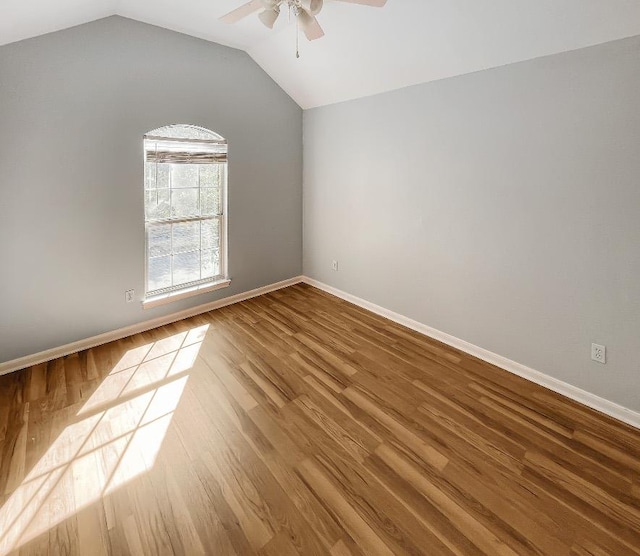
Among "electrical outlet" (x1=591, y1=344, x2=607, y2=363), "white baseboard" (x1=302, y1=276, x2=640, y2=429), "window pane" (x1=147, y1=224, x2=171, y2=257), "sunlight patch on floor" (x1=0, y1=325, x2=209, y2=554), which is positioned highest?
"window pane" (x1=147, y1=224, x2=171, y2=257)

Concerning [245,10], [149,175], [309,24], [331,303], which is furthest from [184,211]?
[309,24]

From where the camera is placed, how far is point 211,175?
12.9ft

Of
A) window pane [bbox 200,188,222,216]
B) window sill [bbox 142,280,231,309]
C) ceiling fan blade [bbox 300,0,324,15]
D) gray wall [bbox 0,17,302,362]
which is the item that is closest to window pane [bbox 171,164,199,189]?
window pane [bbox 200,188,222,216]

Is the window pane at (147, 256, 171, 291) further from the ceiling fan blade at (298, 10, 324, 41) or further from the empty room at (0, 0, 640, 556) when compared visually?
the ceiling fan blade at (298, 10, 324, 41)

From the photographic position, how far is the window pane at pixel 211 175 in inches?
152

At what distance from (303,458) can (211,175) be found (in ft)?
10.3

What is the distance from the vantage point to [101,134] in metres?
3.03

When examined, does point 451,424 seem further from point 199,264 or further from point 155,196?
point 155,196

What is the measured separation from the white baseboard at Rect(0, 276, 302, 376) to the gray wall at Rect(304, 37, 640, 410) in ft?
5.34

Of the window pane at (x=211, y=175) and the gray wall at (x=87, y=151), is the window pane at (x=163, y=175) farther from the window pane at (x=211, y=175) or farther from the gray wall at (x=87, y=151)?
the window pane at (x=211, y=175)

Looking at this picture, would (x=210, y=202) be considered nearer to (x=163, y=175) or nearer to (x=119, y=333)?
(x=163, y=175)

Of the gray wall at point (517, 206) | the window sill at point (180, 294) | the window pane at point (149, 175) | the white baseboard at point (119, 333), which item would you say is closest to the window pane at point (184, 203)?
the window pane at point (149, 175)

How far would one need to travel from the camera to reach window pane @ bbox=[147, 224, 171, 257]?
141 inches

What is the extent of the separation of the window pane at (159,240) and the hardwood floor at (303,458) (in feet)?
3.40
